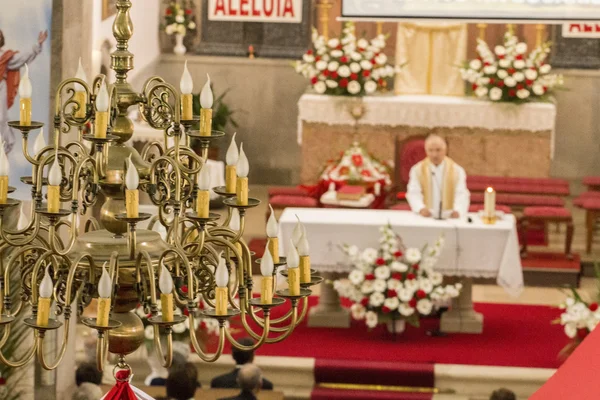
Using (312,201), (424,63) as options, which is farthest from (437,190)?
(424,63)

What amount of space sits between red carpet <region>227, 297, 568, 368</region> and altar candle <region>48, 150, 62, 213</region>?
22.6 feet

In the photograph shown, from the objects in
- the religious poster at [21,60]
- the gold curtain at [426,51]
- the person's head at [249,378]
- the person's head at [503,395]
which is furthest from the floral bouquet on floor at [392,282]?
the gold curtain at [426,51]

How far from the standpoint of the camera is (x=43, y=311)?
314cm

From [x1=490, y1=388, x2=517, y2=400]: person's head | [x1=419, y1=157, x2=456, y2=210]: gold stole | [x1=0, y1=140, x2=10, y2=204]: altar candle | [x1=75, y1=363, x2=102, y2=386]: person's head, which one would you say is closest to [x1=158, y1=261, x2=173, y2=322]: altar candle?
[x1=0, y1=140, x2=10, y2=204]: altar candle

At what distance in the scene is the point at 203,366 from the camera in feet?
32.6

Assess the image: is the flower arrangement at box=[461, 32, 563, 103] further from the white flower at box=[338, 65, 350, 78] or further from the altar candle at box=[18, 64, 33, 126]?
the altar candle at box=[18, 64, 33, 126]

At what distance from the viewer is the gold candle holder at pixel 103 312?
9.97 feet

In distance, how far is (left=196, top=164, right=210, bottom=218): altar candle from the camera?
10.8 ft

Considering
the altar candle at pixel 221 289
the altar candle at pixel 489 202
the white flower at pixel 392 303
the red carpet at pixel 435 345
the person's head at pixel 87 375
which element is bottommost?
the red carpet at pixel 435 345

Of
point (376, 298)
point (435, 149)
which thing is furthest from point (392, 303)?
point (435, 149)

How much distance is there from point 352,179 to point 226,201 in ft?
32.5

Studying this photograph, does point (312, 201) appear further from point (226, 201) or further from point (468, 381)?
point (226, 201)

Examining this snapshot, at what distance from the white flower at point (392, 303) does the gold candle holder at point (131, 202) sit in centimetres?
710

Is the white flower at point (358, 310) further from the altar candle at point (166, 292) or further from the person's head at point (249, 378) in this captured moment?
the altar candle at point (166, 292)
